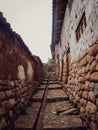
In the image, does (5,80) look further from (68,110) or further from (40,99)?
(40,99)

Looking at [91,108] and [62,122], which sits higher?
[91,108]

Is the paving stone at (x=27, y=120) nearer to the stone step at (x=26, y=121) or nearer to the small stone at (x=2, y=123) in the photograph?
the stone step at (x=26, y=121)

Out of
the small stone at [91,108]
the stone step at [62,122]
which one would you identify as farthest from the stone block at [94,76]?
the stone step at [62,122]

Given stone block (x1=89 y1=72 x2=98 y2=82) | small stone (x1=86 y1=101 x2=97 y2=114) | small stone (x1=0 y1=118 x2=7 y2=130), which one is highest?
stone block (x1=89 y1=72 x2=98 y2=82)

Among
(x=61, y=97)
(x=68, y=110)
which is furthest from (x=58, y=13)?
(x=68, y=110)

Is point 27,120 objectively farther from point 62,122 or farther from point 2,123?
point 2,123

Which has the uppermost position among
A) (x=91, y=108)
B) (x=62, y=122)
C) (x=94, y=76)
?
(x=94, y=76)

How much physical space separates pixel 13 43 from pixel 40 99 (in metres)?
3.09

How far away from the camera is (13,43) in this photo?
4574 millimetres

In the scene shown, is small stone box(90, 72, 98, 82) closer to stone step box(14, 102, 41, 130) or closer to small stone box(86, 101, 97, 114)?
small stone box(86, 101, 97, 114)

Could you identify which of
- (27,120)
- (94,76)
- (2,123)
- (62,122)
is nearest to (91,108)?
(94,76)

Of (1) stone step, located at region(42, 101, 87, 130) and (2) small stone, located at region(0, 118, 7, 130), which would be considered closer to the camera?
(2) small stone, located at region(0, 118, 7, 130)

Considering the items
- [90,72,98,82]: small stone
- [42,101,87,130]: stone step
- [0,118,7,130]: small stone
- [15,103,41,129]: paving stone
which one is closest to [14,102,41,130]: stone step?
[15,103,41,129]: paving stone

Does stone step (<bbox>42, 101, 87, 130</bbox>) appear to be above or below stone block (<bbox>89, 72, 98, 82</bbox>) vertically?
below
